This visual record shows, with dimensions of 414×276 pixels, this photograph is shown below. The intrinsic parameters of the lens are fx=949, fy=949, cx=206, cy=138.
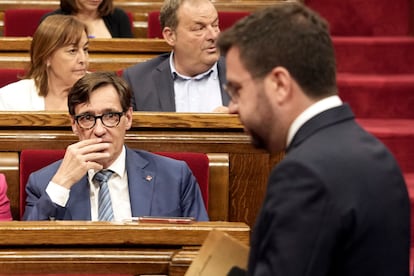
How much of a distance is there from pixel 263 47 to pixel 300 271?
168 mm

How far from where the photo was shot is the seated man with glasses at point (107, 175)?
137 cm

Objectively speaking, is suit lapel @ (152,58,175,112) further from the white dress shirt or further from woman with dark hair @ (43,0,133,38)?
woman with dark hair @ (43,0,133,38)

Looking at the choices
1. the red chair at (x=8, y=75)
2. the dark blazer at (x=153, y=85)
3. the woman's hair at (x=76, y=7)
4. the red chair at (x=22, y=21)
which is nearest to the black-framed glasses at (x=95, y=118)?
the dark blazer at (x=153, y=85)

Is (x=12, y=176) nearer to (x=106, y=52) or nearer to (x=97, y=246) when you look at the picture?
(x=97, y=246)

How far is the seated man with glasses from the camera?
1.37 m

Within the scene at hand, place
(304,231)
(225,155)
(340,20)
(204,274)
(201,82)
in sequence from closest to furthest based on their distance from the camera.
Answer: (304,231), (204,274), (225,155), (201,82), (340,20)

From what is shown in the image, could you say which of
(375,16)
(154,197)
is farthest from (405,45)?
(154,197)

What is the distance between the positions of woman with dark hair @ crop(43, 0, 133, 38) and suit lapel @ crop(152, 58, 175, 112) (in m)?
0.48

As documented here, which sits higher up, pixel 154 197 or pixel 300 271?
pixel 300 271

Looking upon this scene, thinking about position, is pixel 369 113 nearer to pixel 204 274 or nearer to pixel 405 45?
pixel 405 45

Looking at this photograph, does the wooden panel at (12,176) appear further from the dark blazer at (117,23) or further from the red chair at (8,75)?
the dark blazer at (117,23)

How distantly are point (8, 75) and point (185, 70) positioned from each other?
359 millimetres

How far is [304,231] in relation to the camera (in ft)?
2.19

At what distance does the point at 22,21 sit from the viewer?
7.75 feet
